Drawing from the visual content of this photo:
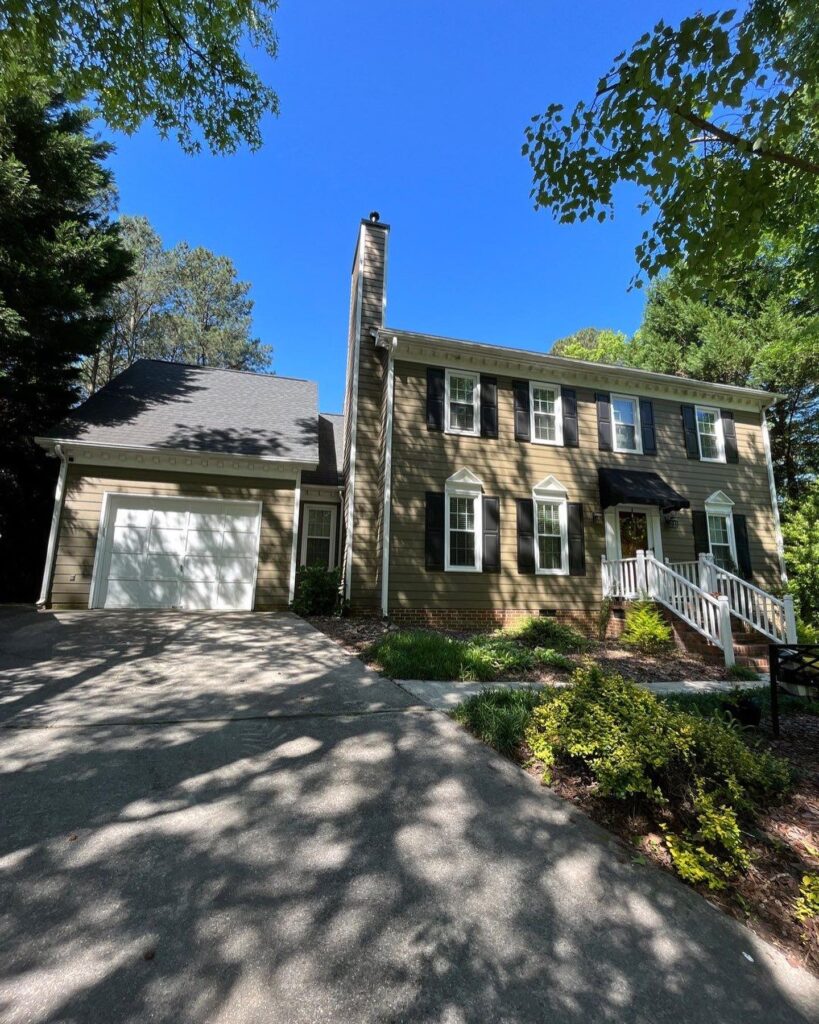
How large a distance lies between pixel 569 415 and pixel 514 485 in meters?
2.40

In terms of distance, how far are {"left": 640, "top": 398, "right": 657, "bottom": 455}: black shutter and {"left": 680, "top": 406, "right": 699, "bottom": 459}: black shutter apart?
0.95 m

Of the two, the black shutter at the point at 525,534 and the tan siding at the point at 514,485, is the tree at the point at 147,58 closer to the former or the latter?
the tan siding at the point at 514,485

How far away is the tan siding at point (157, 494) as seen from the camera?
9.35 meters

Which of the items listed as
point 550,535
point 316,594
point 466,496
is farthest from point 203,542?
point 550,535

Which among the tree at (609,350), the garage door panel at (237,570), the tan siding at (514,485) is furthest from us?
the tree at (609,350)

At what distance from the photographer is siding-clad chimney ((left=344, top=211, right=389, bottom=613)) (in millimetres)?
10375

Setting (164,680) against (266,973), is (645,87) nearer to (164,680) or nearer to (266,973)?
(266,973)

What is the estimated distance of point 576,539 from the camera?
1112 cm

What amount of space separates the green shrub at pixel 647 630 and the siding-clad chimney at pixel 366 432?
199 inches

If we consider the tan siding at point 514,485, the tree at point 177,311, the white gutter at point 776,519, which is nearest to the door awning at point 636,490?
the tan siding at point 514,485

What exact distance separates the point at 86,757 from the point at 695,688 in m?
6.41

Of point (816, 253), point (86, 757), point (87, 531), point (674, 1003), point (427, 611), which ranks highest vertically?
point (816, 253)

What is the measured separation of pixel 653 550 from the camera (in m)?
11.6

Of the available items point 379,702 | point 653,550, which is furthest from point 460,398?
point 379,702
